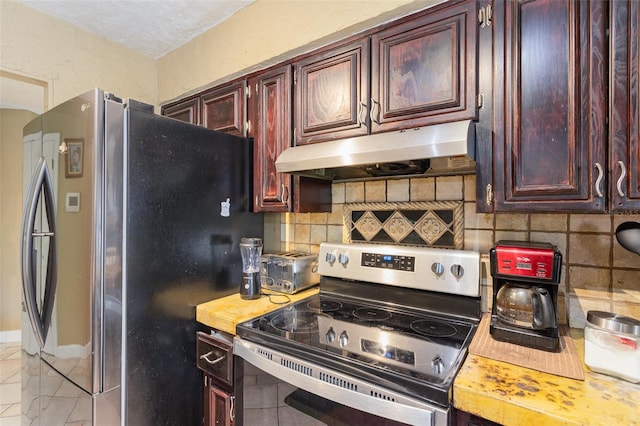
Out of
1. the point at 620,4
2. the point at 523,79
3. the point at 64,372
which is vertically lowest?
the point at 64,372

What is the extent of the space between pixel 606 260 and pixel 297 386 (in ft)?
4.00

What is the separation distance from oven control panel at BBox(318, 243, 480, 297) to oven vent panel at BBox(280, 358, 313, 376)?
1.98ft

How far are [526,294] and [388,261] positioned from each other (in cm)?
57

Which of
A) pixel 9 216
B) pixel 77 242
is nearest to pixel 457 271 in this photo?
pixel 77 242

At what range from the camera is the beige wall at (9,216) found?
10.9 ft

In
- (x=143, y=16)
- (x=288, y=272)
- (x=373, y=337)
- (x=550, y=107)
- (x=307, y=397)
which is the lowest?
(x=307, y=397)

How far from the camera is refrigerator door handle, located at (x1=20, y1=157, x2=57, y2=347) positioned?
1.28m

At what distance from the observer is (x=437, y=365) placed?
912 millimetres

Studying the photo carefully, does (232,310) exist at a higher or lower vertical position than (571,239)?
lower

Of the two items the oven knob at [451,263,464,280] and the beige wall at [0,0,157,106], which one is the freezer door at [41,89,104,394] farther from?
the oven knob at [451,263,464,280]

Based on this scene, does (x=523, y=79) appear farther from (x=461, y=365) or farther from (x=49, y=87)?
(x=49, y=87)

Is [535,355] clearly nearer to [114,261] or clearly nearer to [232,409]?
[232,409]

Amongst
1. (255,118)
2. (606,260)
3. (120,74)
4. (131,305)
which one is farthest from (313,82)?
(120,74)

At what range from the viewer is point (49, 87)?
1.82 metres
